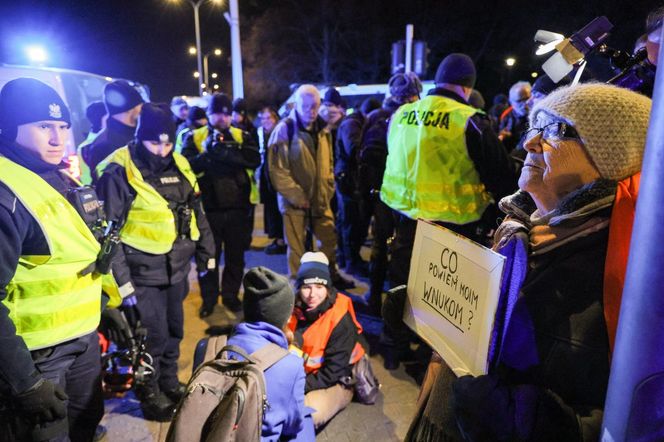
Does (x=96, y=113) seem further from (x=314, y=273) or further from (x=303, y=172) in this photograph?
(x=314, y=273)

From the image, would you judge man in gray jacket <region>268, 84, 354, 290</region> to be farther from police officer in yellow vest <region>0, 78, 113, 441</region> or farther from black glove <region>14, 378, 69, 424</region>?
black glove <region>14, 378, 69, 424</region>

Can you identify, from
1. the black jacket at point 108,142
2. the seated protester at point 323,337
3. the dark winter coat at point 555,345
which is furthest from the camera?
the black jacket at point 108,142

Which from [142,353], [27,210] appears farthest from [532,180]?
[142,353]

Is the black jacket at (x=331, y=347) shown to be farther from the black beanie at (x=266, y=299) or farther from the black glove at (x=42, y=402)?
the black glove at (x=42, y=402)

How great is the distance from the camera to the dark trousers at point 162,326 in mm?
2980

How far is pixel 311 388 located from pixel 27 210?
6.75 feet

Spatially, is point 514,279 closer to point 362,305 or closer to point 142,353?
point 142,353

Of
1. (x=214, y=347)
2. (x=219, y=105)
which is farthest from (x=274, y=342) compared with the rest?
(x=219, y=105)

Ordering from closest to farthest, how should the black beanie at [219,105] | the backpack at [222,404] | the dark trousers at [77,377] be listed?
the backpack at [222,404] < the dark trousers at [77,377] < the black beanie at [219,105]

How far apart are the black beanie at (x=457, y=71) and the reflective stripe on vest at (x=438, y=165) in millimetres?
185

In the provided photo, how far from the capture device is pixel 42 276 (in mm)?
1842

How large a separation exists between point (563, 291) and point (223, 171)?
3913 millimetres

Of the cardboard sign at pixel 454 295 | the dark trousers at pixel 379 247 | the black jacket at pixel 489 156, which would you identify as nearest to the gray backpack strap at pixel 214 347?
the cardboard sign at pixel 454 295

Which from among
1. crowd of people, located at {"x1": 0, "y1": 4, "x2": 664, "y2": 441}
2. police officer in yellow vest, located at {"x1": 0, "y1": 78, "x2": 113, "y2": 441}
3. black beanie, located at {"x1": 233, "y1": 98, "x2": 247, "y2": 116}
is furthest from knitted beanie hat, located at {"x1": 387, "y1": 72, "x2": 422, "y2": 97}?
black beanie, located at {"x1": 233, "y1": 98, "x2": 247, "y2": 116}
